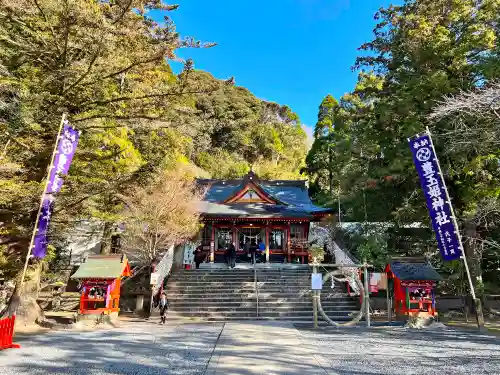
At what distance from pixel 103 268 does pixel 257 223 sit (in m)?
10.1

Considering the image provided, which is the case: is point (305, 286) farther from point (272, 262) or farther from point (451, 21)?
point (451, 21)

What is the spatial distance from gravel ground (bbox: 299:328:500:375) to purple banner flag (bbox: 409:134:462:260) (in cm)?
223

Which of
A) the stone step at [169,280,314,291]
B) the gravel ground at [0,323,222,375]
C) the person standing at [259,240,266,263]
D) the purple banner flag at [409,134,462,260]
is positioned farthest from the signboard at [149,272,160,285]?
the purple banner flag at [409,134,462,260]

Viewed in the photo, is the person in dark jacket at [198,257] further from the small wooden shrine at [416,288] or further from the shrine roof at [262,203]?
the small wooden shrine at [416,288]

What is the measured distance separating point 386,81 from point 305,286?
393 inches

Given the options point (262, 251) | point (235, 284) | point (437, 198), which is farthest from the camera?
point (262, 251)

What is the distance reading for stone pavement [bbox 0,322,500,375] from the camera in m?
5.74

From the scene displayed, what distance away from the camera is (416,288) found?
1102cm

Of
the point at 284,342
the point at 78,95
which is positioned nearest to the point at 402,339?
the point at 284,342

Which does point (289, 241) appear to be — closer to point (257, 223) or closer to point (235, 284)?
point (257, 223)

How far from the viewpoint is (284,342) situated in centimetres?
800

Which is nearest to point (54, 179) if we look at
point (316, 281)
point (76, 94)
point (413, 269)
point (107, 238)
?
point (76, 94)

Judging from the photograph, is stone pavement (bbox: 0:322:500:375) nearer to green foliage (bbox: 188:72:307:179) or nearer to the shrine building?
the shrine building

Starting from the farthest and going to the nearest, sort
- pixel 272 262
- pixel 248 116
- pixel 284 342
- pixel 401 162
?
pixel 248 116 → pixel 272 262 → pixel 401 162 → pixel 284 342
